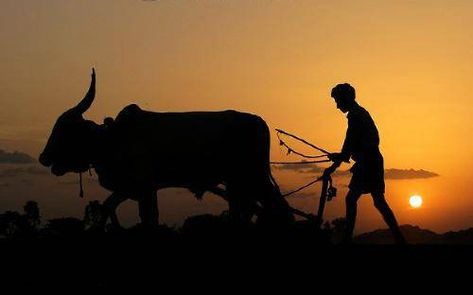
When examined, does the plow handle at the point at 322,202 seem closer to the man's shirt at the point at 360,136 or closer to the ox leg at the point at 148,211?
the man's shirt at the point at 360,136

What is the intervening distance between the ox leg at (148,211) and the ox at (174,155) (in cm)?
2

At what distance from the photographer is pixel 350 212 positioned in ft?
34.0

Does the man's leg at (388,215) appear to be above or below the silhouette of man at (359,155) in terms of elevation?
below

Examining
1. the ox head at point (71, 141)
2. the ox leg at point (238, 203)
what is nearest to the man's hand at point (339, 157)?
the ox leg at point (238, 203)

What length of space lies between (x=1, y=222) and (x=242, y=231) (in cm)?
3890

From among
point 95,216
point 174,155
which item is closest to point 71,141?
point 174,155

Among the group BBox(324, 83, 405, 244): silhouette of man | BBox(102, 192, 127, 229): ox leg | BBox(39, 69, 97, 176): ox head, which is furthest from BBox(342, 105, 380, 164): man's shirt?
BBox(39, 69, 97, 176): ox head

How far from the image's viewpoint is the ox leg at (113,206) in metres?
12.1

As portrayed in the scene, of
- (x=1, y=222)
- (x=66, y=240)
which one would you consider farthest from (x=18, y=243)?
(x=1, y=222)

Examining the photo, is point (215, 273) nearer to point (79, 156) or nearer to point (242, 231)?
point (242, 231)

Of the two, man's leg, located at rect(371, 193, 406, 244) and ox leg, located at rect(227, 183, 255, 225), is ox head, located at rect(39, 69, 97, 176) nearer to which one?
ox leg, located at rect(227, 183, 255, 225)

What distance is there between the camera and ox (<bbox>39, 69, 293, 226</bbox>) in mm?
12156

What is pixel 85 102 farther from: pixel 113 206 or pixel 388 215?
pixel 388 215

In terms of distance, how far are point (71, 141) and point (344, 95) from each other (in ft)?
15.6
